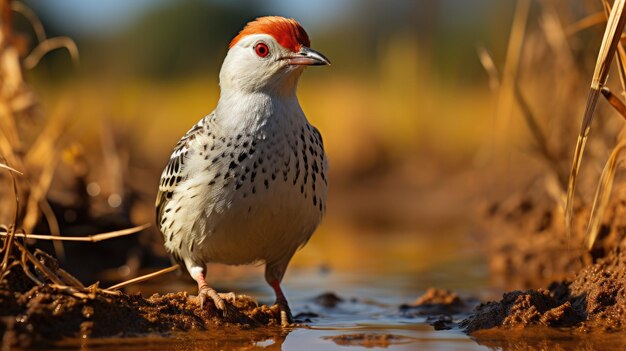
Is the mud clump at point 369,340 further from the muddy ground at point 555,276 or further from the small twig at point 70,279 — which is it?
the small twig at point 70,279

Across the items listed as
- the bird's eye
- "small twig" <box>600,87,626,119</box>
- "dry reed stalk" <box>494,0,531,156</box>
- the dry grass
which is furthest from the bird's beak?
the dry grass

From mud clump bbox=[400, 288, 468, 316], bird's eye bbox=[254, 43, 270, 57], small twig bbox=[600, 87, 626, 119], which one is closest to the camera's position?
small twig bbox=[600, 87, 626, 119]

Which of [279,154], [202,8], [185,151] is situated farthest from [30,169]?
[202,8]

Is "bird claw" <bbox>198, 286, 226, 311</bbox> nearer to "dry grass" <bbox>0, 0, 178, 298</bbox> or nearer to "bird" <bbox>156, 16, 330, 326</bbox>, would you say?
"bird" <bbox>156, 16, 330, 326</bbox>

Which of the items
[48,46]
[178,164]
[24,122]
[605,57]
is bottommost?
[178,164]

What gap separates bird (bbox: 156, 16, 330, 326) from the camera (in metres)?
4.85

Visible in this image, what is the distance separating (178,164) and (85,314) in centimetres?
140

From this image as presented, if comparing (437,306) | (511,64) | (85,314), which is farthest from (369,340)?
(511,64)

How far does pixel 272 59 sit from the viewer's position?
5.15 m

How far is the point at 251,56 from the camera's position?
521cm

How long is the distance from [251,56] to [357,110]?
33.1 ft

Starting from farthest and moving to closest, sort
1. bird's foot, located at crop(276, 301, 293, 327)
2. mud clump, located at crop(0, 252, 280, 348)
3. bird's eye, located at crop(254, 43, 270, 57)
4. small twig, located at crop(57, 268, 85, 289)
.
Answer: bird's eye, located at crop(254, 43, 270, 57) → bird's foot, located at crop(276, 301, 293, 327) → small twig, located at crop(57, 268, 85, 289) → mud clump, located at crop(0, 252, 280, 348)

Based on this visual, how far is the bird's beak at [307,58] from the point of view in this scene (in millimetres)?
5062

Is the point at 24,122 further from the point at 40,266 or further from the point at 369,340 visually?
the point at 369,340
